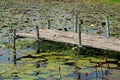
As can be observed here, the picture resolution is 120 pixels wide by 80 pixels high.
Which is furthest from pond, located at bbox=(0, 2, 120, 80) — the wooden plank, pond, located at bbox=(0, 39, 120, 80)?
the wooden plank

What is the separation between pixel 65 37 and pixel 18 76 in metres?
5.47

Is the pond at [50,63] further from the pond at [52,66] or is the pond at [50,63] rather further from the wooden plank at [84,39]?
the wooden plank at [84,39]

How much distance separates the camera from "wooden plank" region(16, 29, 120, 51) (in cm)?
1465

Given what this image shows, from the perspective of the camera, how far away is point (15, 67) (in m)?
13.0

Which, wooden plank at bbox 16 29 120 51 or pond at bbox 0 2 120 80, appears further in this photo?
wooden plank at bbox 16 29 120 51

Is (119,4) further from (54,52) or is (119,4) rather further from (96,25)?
(54,52)

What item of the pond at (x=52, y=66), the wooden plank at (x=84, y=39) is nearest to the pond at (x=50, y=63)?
the pond at (x=52, y=66)

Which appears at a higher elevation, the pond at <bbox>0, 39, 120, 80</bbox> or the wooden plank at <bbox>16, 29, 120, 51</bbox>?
the wooden plank at <bbox>16, 29, 120, 51</bbox>

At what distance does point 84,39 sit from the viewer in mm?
16016

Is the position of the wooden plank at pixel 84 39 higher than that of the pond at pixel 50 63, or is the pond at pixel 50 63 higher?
the wooden plank at pixel 84 39

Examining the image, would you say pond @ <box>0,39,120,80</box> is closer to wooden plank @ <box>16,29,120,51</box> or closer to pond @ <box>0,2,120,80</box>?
pond @ <box>0,2,120,80</box>

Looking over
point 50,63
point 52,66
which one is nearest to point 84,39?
point 50,63

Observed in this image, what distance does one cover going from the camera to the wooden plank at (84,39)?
14645 millimetres

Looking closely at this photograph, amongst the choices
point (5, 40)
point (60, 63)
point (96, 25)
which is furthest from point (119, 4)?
point (60, 63)
